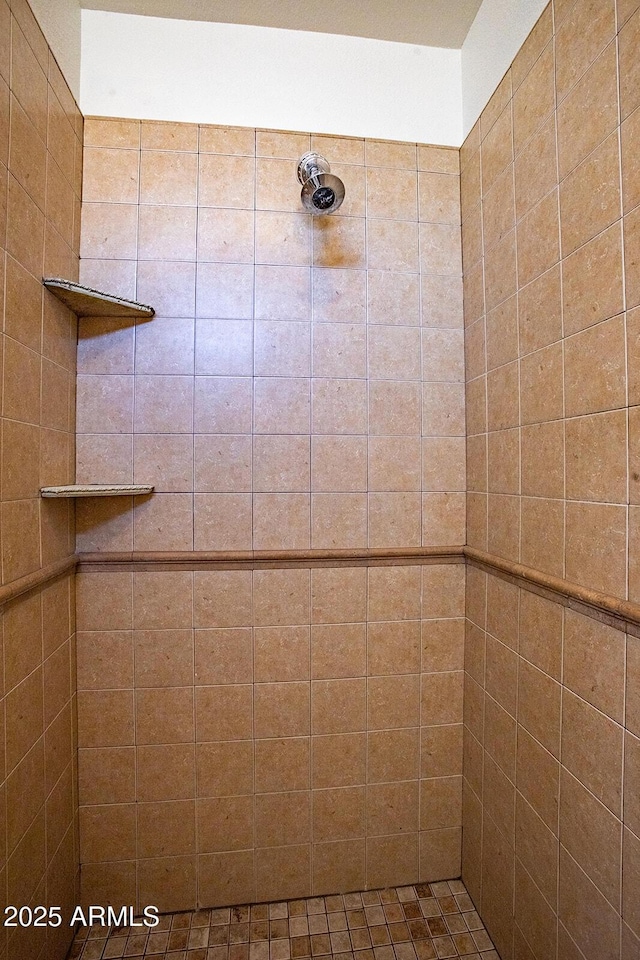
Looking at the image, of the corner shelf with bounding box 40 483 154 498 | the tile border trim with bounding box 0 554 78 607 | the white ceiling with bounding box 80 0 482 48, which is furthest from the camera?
the white ceiling with bounding box 80 0 482 48

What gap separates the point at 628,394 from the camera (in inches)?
32.0

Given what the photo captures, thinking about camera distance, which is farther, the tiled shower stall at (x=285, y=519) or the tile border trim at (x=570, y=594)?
the tiled shower stall at (x=285, y=519)

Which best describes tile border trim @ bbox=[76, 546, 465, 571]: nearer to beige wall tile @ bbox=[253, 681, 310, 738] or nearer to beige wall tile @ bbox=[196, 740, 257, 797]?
beige wall tile @ bbox=[253, 681, 310, 738]

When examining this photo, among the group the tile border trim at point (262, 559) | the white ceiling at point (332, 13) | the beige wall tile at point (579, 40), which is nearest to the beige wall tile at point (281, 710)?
the tile border trim at point (262, 559)

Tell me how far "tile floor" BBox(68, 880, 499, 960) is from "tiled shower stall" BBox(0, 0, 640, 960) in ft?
0.15

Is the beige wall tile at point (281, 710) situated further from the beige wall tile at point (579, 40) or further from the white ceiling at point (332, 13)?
the white ceiling at point (332, 13)

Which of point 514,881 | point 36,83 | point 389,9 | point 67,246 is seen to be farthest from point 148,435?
point 514,881

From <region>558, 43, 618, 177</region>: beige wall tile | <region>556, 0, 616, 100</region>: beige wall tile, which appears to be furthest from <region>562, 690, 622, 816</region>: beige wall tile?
<region>556, 0, 616, 100</region>: beige wall tile

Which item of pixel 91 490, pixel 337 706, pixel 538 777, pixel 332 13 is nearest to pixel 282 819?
pixel 337 706

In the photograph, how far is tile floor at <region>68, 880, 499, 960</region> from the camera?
3.92ft

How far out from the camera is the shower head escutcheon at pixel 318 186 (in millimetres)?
1187

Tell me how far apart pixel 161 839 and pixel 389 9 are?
2.61 metres

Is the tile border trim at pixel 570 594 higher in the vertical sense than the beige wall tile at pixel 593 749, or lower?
higher

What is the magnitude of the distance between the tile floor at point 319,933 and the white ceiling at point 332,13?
2.71 metres
